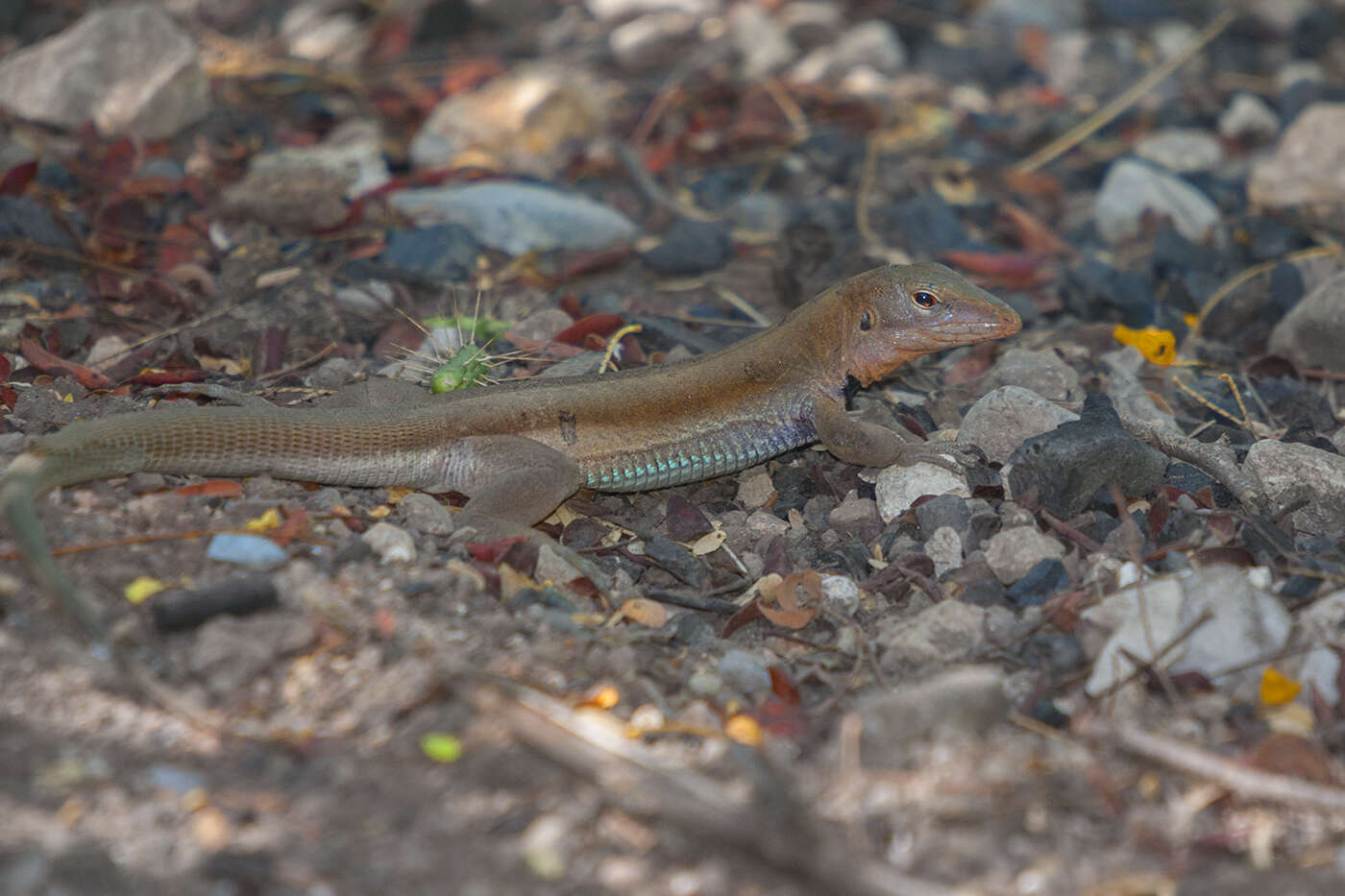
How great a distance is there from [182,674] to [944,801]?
2.08 metres

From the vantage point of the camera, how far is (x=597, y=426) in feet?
16.2

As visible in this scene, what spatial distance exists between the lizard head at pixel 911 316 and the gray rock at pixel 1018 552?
1.04 meters

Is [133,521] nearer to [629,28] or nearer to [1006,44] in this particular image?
[629,28]

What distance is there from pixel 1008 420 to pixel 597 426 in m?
1.72

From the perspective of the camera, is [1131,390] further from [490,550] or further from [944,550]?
[490,550]

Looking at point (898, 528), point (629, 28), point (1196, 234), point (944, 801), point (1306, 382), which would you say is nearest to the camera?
point (944, 801)

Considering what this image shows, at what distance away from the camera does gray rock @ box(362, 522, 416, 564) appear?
410 cm

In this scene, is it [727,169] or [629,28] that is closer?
[727,169]

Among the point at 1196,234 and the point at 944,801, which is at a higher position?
the point at 944,801

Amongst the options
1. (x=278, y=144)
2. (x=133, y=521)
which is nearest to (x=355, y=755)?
(x=133, y=521)

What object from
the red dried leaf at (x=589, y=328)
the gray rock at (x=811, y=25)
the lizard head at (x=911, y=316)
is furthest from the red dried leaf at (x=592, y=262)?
the gray rock at (x=811, y=25)

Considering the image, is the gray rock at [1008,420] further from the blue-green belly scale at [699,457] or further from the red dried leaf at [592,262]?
the red dried leaf at [592,262]

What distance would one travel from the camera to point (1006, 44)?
35.8 feet

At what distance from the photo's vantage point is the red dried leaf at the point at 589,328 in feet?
19.8
